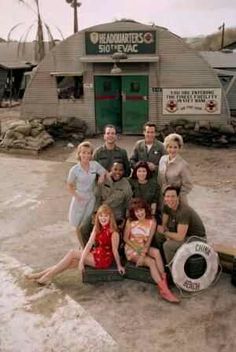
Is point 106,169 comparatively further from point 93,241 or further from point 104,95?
point 104,95

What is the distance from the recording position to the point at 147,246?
5.71m

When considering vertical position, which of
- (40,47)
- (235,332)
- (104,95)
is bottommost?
(235,332)

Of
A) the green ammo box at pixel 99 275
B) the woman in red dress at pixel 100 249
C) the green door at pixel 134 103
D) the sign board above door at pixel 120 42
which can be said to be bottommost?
the green ammo box at pixel 99 275

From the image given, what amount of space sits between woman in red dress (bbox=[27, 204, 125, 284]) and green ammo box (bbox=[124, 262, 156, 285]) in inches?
4.1

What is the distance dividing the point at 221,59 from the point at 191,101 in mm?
8678

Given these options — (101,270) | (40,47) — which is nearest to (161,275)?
(101,270)

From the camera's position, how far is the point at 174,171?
6.22m

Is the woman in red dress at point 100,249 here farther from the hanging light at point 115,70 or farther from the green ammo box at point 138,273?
the hanging light at point 115,70

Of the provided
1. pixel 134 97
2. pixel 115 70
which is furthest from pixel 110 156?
pixel 134 97

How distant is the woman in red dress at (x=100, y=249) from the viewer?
5.75 m

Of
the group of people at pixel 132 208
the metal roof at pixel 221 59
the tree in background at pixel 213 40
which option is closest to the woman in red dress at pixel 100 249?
the group of people at pixel 132 208

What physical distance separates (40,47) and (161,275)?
20007 mm

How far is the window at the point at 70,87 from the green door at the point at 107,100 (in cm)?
64

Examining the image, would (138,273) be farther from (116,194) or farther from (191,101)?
(191,101)
